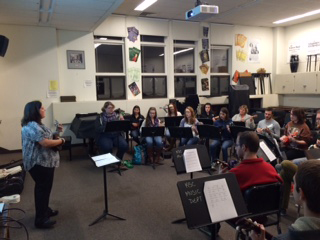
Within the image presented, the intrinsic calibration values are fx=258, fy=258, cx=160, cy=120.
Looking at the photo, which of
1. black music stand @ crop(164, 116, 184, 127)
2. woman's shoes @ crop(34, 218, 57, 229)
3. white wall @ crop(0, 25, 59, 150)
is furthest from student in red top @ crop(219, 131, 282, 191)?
white wall @ crop(0, 25, 59, 150)

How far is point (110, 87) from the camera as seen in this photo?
752cm

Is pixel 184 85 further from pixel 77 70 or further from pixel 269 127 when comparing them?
pixel 269 127

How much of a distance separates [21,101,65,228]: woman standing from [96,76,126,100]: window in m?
4.59

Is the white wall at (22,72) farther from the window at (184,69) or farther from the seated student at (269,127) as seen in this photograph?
the seated student at (269,127)

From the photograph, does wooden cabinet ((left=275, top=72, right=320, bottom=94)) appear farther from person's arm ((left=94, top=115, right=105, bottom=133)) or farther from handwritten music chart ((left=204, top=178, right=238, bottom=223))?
handwritten music chart ((left=204, top=178, right=238, bottom=223))

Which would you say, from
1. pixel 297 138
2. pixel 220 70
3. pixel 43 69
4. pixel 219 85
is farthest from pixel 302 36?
pixel 43 69

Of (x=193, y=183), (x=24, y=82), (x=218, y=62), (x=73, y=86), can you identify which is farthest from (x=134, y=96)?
(x=193, y=183)

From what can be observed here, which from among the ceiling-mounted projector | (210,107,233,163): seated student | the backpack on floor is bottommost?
the backpack on floor

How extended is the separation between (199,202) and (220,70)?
7.85m

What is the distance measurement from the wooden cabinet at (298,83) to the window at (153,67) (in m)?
4.30

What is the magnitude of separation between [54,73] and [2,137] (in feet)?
6.65

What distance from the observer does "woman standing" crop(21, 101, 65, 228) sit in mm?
2787

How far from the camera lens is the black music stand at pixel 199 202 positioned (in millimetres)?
1691

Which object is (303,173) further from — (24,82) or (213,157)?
(24,82)
